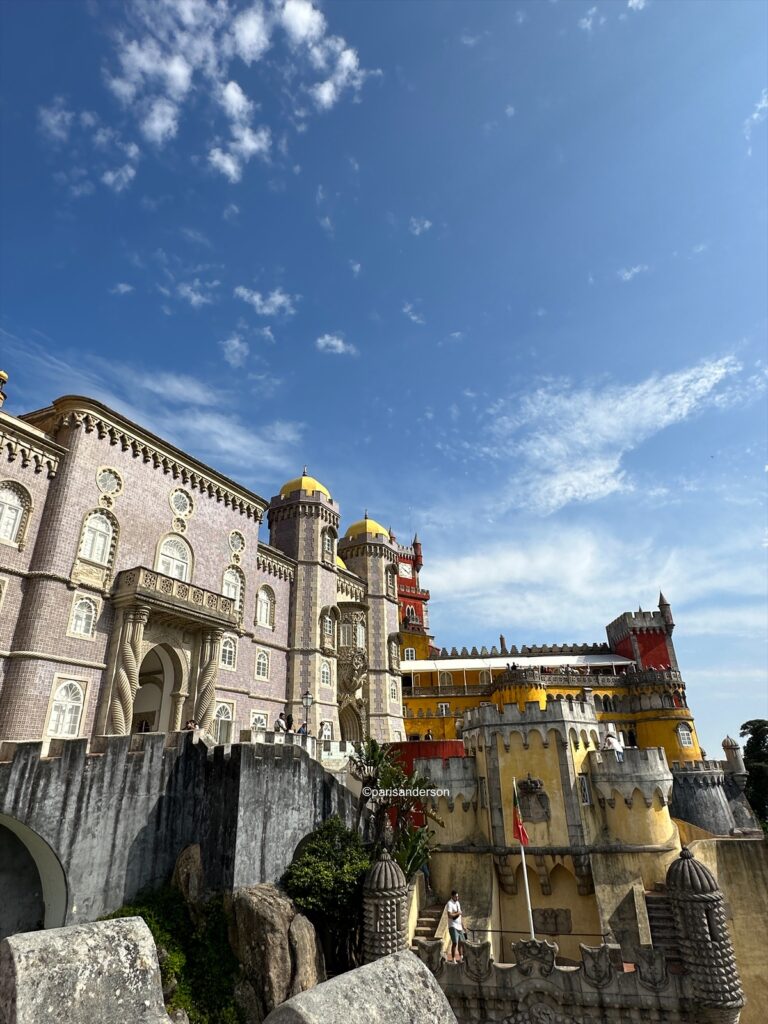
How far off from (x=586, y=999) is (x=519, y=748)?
8889 mm

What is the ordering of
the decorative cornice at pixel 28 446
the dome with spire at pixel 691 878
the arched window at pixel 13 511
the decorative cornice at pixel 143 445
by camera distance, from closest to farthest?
1. the dome with spire at pixel 691 878
2. the arched window at pixel 13 511
3. the decorative cornice at pixel 28 446
4. the decorative cornice at pixel 143 445

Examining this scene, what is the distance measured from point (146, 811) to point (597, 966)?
1484 cm

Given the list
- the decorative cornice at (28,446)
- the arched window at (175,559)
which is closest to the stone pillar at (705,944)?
the arched window at (175,559)

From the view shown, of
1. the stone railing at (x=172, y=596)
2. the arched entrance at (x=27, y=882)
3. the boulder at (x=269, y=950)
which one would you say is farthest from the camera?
the stone railing at (x=172, y=596)

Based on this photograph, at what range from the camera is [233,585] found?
33031 mm

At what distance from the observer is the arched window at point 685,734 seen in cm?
4647

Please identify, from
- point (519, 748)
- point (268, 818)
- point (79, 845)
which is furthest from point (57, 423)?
point (519, 748)

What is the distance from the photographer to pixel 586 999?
709 inches

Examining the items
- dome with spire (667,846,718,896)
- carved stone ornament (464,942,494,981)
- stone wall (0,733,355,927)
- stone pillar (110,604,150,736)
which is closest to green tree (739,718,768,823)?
dome with spire (667,846,718,896)

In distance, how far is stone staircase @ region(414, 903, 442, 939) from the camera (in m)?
21.4

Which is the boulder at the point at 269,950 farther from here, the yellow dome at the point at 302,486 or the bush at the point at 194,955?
the yellow dome at the point at 302,486

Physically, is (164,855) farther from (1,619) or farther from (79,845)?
(1,619)

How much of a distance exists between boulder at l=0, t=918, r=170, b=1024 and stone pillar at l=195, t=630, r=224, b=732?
25.7m

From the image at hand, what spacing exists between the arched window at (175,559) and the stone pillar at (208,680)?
129 inches
